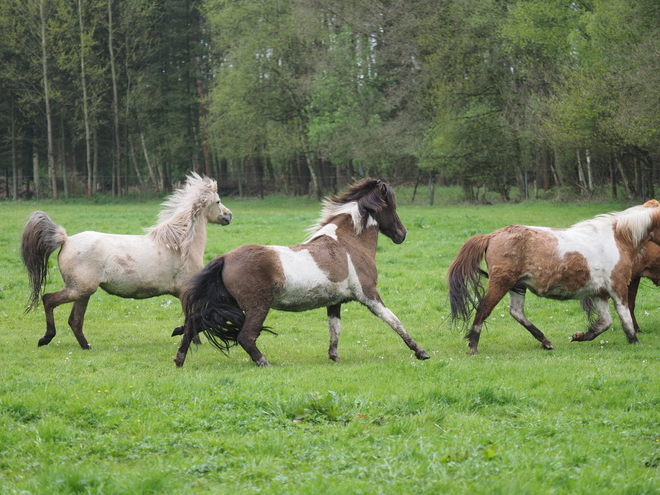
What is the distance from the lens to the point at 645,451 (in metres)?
5.02

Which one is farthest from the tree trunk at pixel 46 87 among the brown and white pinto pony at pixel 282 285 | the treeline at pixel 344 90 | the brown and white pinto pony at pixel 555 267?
the brown and white pinto pony at pixel 555 267

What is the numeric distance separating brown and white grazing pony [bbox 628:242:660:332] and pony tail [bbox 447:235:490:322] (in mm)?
2371

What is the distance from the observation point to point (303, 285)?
8305 mm

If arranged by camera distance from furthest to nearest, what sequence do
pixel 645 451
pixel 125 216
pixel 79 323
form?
pixel 125 216, pixel 79 323, pixel 645 451

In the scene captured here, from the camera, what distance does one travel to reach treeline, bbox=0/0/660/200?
28.4 metres

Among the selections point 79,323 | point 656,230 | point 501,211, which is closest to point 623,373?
point 656,230

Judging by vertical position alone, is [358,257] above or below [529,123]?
below

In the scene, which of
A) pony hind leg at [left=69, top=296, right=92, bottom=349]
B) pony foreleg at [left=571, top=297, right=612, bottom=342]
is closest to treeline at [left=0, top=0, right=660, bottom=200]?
pony foreleg at [left=571, top=297, right=612, bottom=342]

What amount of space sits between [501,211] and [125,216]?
15.0m

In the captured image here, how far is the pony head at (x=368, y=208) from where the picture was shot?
929 centimetres

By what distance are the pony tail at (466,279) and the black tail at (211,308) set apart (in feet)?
9.14

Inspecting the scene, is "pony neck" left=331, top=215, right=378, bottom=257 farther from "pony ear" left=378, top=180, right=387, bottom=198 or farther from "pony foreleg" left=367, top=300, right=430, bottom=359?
"pony foreleg" left=367, top=300, right=430, bottom=359

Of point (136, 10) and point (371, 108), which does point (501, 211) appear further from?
point (136, 10)

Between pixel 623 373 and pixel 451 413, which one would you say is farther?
pixel 623 373
